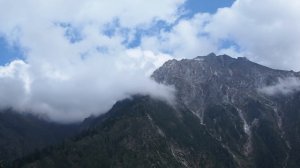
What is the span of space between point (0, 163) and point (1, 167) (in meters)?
9.84

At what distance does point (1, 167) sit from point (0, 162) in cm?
1087

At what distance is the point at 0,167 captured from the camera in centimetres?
9606

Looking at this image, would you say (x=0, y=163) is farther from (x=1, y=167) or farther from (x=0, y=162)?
(x=1, y=167)

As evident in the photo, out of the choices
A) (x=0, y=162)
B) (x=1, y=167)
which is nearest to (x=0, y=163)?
(x=0, y=162)

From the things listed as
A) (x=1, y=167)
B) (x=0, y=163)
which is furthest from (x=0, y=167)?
(x=0, y=163)


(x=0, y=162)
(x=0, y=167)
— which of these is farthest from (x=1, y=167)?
(x=0, y=162)

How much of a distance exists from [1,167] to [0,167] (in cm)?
431

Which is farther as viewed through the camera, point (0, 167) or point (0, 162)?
point (0, 167)

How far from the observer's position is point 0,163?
82875 mm

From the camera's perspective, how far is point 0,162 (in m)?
81.9

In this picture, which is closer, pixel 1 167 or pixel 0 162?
pixel 0 162

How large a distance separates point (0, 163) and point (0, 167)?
14.1 meters

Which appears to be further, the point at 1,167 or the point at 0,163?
the point at 1,167

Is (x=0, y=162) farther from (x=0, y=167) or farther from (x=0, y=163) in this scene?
(x=0, y=167)
